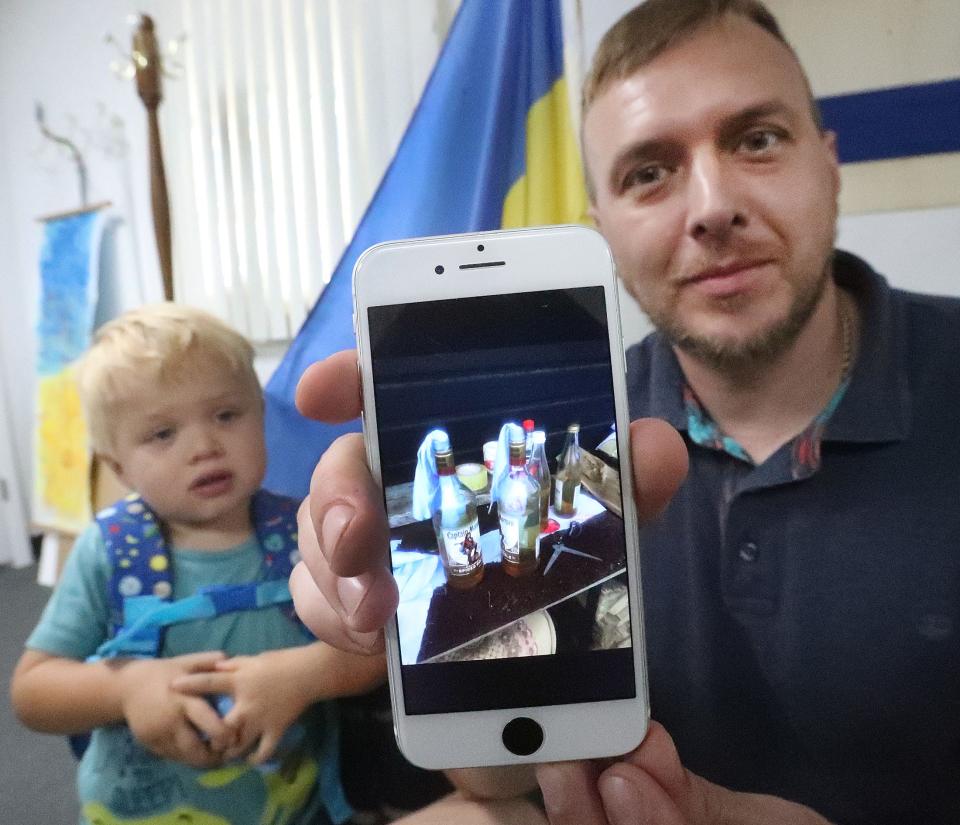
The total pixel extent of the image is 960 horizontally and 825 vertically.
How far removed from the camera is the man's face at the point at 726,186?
51cm

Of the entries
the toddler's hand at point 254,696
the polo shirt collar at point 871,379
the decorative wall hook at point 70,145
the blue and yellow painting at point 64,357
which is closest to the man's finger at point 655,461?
the polo shirt collar at point 871,379

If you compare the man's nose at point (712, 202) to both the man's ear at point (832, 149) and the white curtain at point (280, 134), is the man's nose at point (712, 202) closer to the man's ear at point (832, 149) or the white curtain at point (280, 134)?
the man's ear at point (832, 149)

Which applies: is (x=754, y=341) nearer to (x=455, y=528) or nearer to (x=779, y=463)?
(x=779, y=463)

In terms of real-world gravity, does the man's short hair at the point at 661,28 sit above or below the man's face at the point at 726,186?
above

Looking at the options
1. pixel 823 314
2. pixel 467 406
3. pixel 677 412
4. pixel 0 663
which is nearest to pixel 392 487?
pixel 467 406

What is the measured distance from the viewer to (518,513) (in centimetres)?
36

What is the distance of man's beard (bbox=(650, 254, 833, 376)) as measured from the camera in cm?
54

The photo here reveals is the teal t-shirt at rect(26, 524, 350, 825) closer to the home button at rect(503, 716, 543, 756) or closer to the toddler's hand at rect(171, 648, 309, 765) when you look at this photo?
the toddler's hand at rect(171, 648, 309, 765)

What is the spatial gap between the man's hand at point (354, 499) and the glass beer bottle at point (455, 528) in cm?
4

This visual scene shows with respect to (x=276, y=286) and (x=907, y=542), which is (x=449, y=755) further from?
(x=276, y=286)

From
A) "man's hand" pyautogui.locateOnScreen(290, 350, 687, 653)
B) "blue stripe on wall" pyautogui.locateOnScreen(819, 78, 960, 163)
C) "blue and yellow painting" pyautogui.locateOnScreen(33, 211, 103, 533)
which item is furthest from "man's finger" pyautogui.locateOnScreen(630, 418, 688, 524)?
"blue and yellow painting" pyautogui.locateOnScreen(33, 211, 103, 533)

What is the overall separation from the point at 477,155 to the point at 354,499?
60cm

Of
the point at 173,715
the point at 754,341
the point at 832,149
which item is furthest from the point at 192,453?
the point at 832,149

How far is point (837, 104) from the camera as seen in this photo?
62 cm
